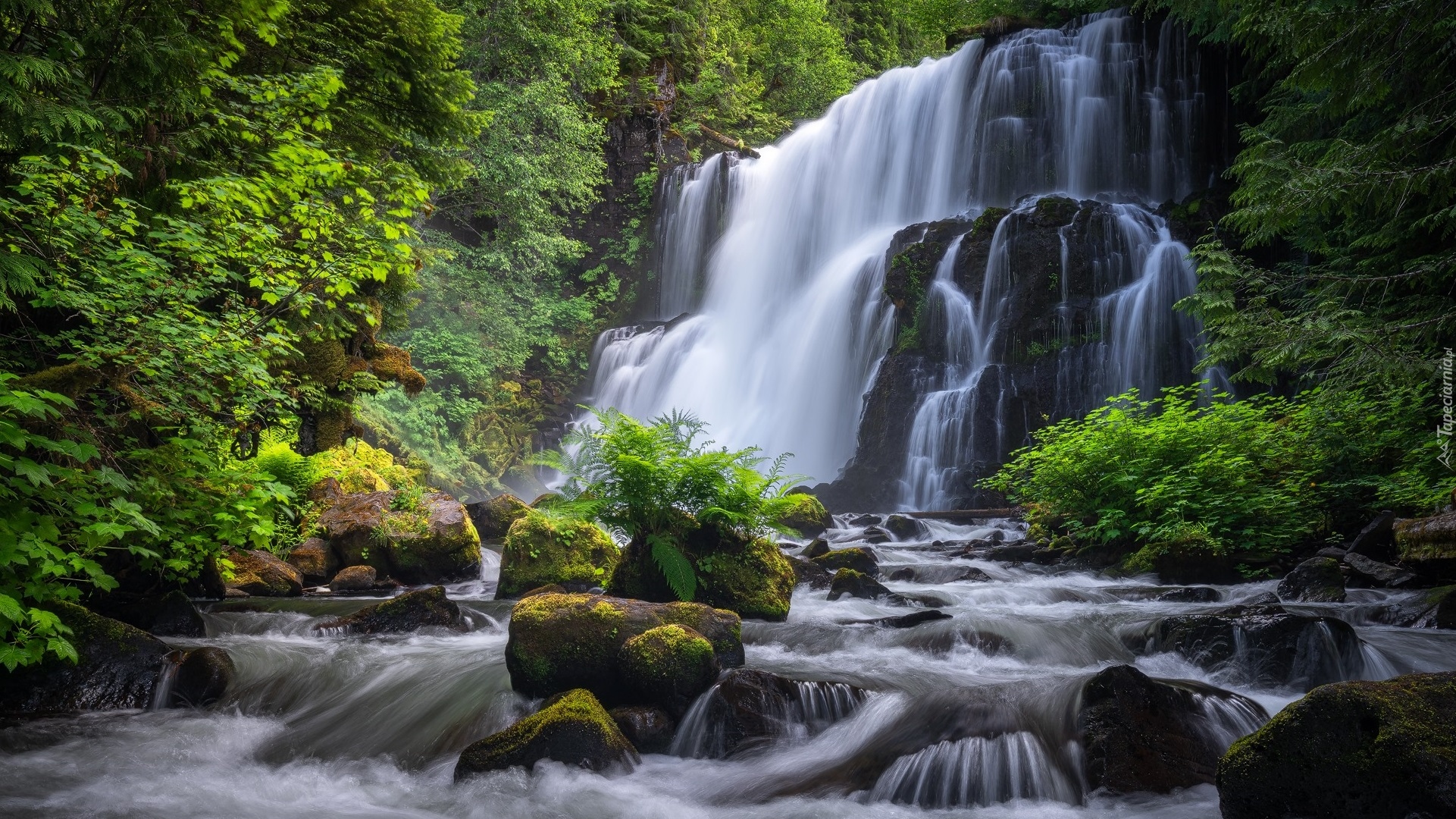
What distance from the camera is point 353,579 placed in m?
8.95

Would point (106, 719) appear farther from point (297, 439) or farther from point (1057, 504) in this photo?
point (1057, 504)

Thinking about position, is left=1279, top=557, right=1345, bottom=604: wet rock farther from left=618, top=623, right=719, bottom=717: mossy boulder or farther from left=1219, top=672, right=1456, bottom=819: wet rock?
left=618, top=623, right=719, bottom=717: mossy boulder

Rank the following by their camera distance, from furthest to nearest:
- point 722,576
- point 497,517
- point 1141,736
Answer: point 497,517
point 722,576
point 1141,736

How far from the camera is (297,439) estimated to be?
1105 centimetres

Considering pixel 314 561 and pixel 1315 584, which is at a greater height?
pixel 1315 584

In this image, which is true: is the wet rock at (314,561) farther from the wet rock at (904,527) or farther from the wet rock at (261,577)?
the wet rock at (904,527)

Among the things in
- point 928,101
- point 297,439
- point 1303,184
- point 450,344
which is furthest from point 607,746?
point 928,101

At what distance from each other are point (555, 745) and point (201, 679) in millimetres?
2947

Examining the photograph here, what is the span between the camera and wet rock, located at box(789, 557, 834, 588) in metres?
8.60

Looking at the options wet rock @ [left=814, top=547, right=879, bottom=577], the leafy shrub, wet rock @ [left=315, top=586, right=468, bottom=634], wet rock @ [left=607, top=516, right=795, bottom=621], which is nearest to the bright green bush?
wet rock @ [left=814, top=547, right=879, bottom=577]

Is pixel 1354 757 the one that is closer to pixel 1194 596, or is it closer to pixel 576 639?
pixel 576 639

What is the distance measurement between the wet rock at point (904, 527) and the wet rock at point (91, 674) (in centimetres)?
1007

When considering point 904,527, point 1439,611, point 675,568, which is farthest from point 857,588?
point 904,527

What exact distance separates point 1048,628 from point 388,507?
25.9 ft
